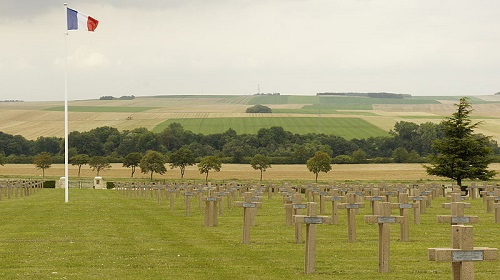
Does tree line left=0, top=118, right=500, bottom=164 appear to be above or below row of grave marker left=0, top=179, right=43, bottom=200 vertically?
above

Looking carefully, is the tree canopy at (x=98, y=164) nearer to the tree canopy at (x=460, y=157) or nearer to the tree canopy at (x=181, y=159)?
the tree canopy at (x=181, y=159)

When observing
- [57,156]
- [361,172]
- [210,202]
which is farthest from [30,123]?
[210,202]

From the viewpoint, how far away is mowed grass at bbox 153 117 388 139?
139125 mm

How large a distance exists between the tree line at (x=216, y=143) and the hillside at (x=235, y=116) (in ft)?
12.0

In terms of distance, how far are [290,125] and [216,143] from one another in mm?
16893

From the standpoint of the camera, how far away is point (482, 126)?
448 ft

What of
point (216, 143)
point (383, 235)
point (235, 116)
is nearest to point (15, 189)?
point (383, 235)

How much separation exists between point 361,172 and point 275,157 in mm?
23421

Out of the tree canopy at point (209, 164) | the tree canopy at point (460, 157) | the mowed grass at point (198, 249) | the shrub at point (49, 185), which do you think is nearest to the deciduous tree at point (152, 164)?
the tree canopy at point (209, 164)

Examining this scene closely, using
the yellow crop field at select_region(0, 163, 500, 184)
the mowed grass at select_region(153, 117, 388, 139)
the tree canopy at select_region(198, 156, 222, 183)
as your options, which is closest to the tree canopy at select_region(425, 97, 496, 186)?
the yellow crop field at select_region(0, 163, 500, 184)

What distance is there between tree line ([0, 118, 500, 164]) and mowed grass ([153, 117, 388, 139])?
3075 mm

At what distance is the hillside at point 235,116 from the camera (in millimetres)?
142625

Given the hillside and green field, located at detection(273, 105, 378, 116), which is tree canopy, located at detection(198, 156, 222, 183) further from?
green field, located at detection(273, 105, 378, 116)

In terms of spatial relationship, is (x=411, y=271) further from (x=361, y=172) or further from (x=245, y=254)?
(x=361, y=172)
